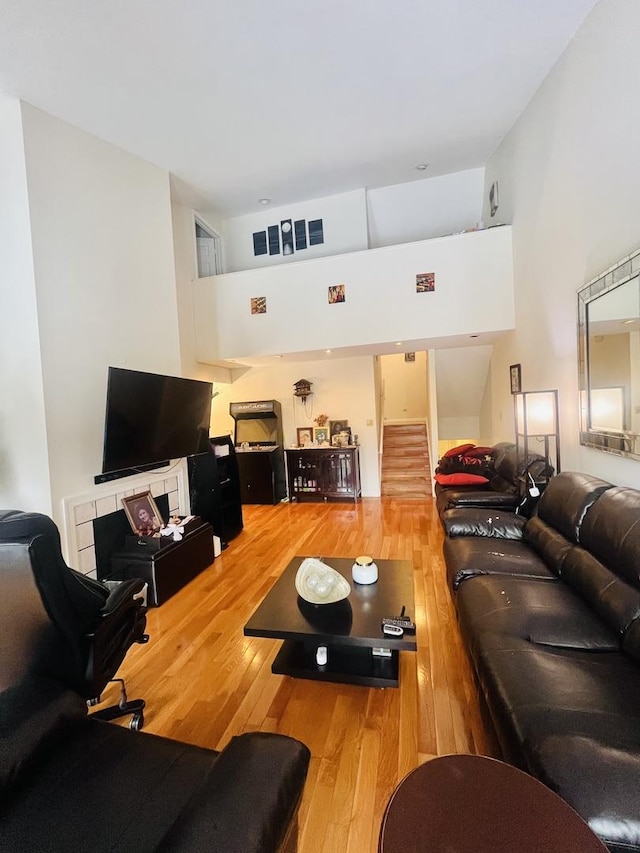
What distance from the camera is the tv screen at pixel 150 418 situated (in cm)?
285

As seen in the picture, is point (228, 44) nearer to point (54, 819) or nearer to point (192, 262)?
point (192, 262)

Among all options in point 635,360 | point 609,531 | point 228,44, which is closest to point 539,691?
point 609,531

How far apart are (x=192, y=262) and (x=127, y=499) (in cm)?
332

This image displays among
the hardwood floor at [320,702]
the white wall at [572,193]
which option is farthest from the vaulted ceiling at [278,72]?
the hardwood floor at [320,702]

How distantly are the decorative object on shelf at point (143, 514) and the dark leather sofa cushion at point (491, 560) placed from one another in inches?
97.3

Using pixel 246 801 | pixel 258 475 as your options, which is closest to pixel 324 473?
pixel 258 475

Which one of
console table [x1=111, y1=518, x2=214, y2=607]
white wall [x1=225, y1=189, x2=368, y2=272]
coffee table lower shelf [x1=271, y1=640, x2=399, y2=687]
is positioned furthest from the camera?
white wall [x1=225, y1=189, x2=368, y2=272]

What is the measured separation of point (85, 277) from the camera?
299 cm

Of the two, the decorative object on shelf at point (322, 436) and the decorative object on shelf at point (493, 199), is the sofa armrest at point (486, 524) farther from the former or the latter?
the decorative object on shelf at point (493, 199)

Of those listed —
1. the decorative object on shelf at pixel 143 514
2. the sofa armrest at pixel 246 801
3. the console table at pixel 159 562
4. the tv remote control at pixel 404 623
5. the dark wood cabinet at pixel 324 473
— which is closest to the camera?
the sofa armrest at pixel 246 801

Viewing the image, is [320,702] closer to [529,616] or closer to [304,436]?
[529,616]

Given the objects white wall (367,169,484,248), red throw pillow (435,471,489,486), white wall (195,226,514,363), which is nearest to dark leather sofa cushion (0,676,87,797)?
red throw pillow (435,471,489,486)

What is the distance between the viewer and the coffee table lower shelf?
1915 mm

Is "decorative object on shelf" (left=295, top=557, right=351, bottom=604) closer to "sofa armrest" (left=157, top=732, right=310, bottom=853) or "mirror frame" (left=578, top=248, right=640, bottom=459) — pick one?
"sofa armrest" (left=157, top=732, right=310, bottom=853)
